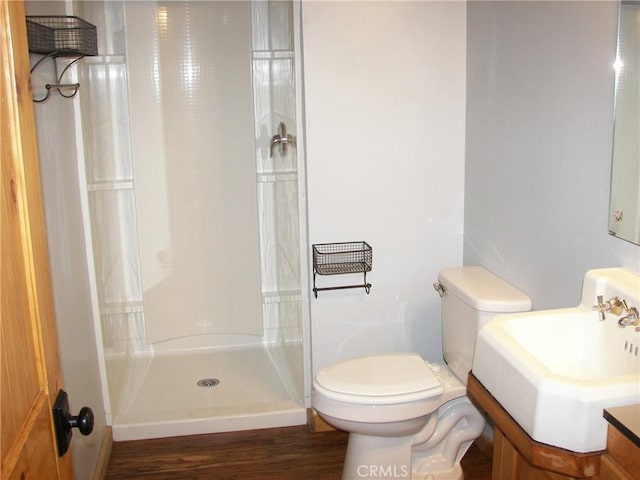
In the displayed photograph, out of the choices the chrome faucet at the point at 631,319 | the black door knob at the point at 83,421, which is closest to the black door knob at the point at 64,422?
the black door knob at the point at 83,421

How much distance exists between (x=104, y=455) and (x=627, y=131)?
7.58 feet

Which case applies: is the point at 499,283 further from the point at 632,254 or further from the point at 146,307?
the point at 146,307

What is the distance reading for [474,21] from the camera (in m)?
2.67

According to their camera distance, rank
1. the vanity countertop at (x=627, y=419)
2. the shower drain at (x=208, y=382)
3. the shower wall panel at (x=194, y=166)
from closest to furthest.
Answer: the vanity countertop at (x=627, y=419)
the shower drain at (x=208, y=382)
the shower wall panel at (x=194, y=166)

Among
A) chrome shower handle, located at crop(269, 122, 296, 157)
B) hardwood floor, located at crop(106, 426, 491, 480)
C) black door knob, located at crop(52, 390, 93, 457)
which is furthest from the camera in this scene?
chrome shower handle, located at crop(269, 122, 296, 157)

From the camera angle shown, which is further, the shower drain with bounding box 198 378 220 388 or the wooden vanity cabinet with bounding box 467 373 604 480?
the shower drain with bounding box 198 378 220 388

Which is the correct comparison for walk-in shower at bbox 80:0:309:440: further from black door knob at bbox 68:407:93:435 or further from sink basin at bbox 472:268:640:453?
black door knob at bbox 68:407:93:435

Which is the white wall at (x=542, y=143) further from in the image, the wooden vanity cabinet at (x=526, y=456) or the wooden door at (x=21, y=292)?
the wooden door at (x=21, y=292)

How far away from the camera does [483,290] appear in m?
2.37

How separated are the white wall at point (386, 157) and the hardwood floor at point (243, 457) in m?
0.38

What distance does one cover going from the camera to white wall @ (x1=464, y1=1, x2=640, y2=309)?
6.18 feet

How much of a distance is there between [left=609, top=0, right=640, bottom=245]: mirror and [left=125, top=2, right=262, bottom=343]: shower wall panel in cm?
221

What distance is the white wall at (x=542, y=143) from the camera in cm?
188

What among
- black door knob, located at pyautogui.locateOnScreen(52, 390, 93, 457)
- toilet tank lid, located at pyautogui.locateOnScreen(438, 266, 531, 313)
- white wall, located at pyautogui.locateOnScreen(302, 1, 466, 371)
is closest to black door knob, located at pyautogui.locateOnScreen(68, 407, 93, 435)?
black door knob, located at pyautogui.locateOnScreen(52, 390, 93, 457)
